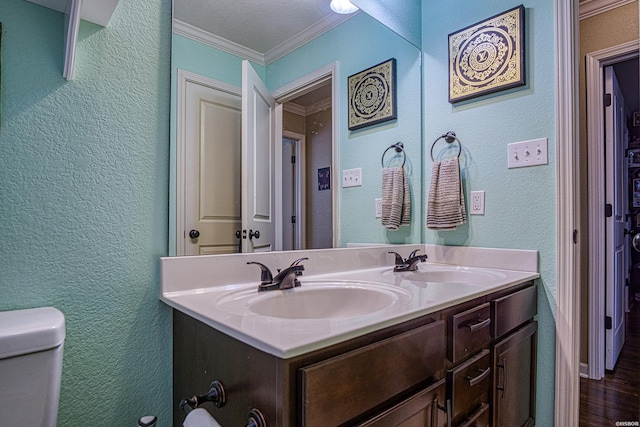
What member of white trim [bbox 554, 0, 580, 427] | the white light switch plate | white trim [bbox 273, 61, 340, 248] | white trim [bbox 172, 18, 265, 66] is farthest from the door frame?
white trim [bbox 554, 0, 580, 427]

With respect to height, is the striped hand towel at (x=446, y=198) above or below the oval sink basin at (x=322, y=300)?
above

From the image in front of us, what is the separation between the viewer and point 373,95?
5.44 feet

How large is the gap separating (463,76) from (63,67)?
5.05 ft

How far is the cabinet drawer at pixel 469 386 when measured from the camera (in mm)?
917

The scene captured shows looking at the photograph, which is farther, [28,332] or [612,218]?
[612,218]

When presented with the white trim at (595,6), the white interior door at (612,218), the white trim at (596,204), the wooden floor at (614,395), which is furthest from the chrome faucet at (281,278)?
the white trim at (595,6)

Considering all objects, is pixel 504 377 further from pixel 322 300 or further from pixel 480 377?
pixel 322 300

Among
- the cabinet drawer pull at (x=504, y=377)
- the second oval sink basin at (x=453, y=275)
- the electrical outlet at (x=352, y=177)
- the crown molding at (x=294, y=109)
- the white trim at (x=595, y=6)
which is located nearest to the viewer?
the cabinet drawer pull at (x=504, y=377)

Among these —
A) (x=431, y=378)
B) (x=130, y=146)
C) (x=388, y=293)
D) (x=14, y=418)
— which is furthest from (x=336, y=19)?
(x=14, y=418)

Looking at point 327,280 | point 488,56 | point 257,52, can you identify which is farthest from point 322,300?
point 488,56

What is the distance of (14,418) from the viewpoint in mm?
654

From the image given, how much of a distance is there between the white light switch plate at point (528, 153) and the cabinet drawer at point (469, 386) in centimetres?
80

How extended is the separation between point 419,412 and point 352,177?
1.00m

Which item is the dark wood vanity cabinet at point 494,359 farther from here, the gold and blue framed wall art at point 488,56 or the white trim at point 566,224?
the gold and blue framed wall art at point 488,56
